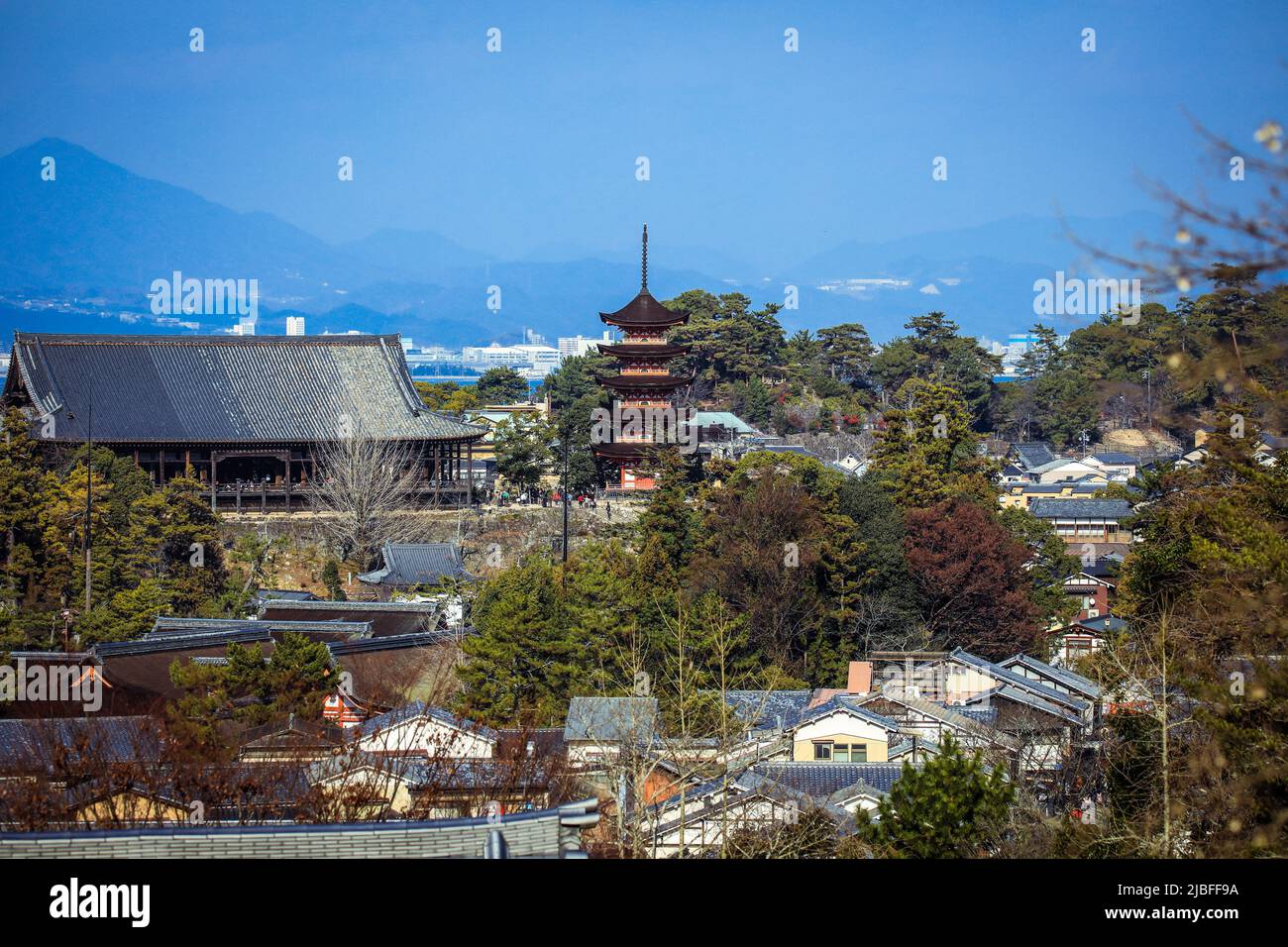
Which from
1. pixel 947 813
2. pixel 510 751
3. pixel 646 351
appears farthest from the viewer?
pixel 646 351

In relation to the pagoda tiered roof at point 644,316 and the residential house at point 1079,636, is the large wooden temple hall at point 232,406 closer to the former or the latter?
the pagoda tiered roof at point 644,316

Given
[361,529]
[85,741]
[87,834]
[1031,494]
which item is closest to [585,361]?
[1031,494]

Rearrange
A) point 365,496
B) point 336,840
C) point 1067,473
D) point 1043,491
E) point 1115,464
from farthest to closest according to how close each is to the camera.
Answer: point 1115,464
point 1067,473
point 1043,491
point 365,496
point 336,840

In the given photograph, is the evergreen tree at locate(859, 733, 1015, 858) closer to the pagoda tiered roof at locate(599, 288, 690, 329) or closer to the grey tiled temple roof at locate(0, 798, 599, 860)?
the grey tiled temple roof at locate(0, 798, 599, 860)

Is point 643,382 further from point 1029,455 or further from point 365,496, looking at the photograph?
point 1029,455

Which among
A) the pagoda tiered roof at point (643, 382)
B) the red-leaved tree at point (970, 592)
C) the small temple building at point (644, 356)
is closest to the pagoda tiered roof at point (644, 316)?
the small temple building at point (644, 356)

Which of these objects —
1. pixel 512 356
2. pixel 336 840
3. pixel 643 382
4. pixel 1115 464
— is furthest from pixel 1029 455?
pixel 512 356

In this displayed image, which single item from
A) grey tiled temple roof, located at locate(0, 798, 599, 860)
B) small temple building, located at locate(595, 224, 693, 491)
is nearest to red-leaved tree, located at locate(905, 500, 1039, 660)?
small temple building, located at locate(595, 224, 693, 491)
